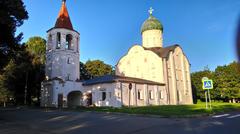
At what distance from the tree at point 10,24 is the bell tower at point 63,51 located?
53.2 feet

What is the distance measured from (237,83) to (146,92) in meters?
29.8

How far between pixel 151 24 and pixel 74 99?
75.8ft

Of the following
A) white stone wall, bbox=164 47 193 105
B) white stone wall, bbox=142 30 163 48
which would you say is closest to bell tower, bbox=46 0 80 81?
white stone wall, bbox=164 47 193 105

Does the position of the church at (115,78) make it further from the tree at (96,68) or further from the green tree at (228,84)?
the green tree at (228,84)

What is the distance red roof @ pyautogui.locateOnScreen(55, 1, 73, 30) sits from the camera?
3912cm

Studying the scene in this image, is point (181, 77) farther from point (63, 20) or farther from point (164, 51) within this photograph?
point (63, 20)

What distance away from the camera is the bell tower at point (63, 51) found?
37969 mm

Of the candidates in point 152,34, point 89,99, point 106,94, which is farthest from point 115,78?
point 152,34

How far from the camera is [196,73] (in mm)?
67250

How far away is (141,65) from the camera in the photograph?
151 ft

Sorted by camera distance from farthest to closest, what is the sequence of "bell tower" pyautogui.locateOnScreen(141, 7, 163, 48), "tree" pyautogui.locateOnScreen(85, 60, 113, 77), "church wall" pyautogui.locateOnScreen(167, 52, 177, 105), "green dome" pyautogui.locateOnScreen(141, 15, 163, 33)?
"tree" pyautogui.locateOnScreen(85, 60, 113, 77) < "green dome" pyautogui.locateOnScreen(141, 15, 163, 33) < "bell tower" pyautogui.locateOnScreen(141, 7, 163, 48) < "church wall" pyautogui.locateOnScreen(167, 52, 177, 105)

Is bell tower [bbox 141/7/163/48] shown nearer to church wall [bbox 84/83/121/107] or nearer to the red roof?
the red roof

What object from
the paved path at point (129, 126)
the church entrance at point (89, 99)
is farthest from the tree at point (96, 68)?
the paved path at point (129, 126)

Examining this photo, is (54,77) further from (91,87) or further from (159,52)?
(159,52)
